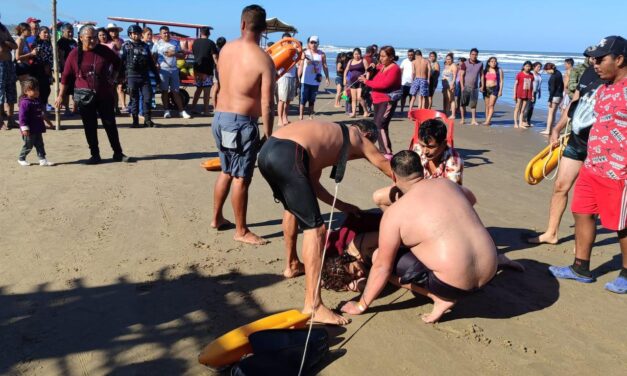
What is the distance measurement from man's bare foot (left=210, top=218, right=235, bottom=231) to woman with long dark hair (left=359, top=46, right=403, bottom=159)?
330cm

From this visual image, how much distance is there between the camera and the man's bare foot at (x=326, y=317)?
3.38 m

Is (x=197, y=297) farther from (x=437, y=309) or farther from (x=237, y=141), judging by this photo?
(x=437, y=309)

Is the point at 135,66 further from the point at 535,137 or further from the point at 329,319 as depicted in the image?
the point at 535,137

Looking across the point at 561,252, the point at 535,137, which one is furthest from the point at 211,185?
the point at 535,137

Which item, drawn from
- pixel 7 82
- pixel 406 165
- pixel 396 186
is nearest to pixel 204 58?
pixel 7 82

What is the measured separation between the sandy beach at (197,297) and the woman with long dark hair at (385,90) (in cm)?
185

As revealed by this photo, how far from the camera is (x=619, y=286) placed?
409cm

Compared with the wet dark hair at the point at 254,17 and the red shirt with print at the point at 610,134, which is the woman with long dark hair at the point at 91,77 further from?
the red shirt with print at the point at 610,134

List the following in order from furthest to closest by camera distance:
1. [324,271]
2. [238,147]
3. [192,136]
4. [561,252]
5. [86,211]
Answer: [192,136] < [86,211] < [561,252] < [238,147] < [324,271]

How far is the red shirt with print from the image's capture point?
381cm

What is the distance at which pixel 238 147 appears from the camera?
4574 millimetres

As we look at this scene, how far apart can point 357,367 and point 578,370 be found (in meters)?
1.31

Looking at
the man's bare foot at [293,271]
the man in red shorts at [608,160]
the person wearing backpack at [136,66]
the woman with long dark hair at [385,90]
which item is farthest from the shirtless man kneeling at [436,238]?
the person wearing backpack at [136,66]

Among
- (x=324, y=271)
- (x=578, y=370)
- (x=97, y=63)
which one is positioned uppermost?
(x=97, y=63)
